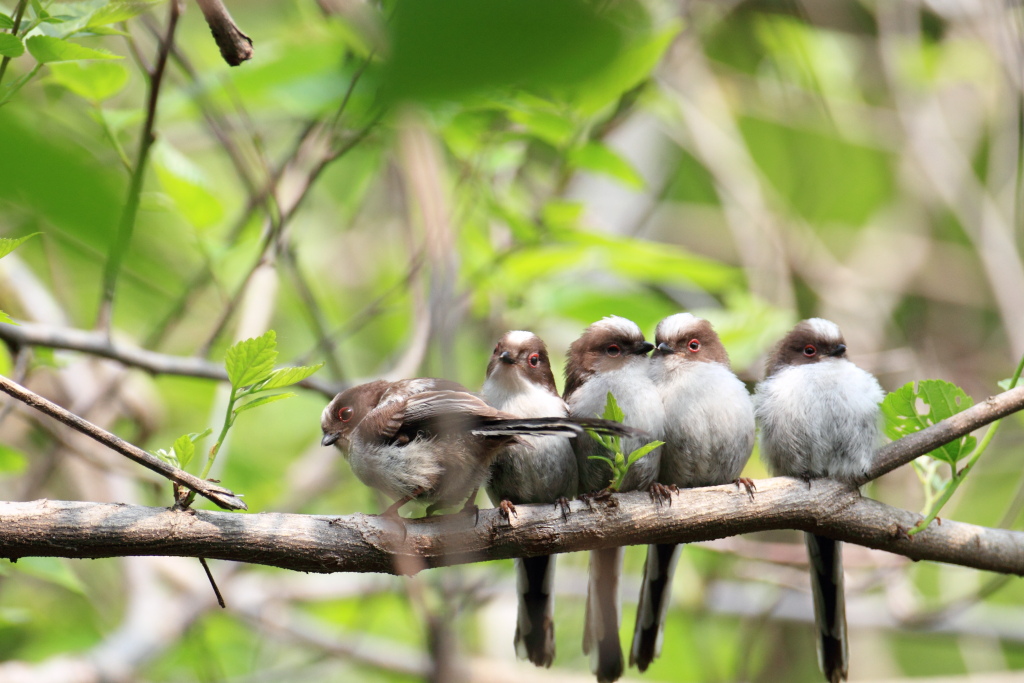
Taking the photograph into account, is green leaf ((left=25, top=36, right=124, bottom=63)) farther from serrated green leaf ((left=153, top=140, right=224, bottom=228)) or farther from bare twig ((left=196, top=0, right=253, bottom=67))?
serrated green leaf ((left=153, top=140, right=224, bottom=228))

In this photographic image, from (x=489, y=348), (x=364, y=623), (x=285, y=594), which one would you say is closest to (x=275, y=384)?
(x=489, y=348)

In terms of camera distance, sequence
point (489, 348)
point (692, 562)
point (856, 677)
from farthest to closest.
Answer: point (856, 677)
point (692, 562)
point (489, 348)

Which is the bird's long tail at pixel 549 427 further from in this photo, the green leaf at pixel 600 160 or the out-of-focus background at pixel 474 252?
the green leaf at pixel 600 160

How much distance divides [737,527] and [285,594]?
3370 millimetres

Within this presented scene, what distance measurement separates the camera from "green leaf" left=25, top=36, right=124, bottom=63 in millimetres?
1888

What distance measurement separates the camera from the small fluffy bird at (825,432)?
2.90 metres

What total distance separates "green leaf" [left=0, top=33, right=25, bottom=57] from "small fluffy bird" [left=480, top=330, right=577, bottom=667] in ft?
5.53

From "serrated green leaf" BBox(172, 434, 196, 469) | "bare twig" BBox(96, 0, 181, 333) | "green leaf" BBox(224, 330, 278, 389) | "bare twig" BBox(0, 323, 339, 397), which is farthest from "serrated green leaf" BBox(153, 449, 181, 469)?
"bare twig" BBox(0, 323, 339, 397)

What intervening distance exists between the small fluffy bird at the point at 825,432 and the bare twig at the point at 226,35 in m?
2.13

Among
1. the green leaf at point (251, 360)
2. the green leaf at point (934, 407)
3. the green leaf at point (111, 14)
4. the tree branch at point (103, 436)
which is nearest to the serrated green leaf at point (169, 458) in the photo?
the tree branch at point (103, 436)

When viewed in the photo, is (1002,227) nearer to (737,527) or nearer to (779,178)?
(779,178)

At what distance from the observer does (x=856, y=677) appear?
6.38m

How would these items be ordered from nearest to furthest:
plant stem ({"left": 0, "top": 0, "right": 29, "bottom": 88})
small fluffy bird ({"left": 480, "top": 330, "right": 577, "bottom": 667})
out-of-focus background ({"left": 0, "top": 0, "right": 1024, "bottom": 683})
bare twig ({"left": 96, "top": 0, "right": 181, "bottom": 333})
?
1. bare twig ({"left": 96, "top": 0, "right": 181, "bottom": 333})
2. out-of-focus background ({"left": 0, "top": 0, "right": 1024, "bottom": 683})
3. plant stem ({"left": 0, "top": 0, "right": 29, "bottom": 88})
4. small fluffy bird ({"left": 480, "top": 330, "right": 577, "bottom": 667})

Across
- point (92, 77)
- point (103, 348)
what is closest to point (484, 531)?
point (103, 348)
